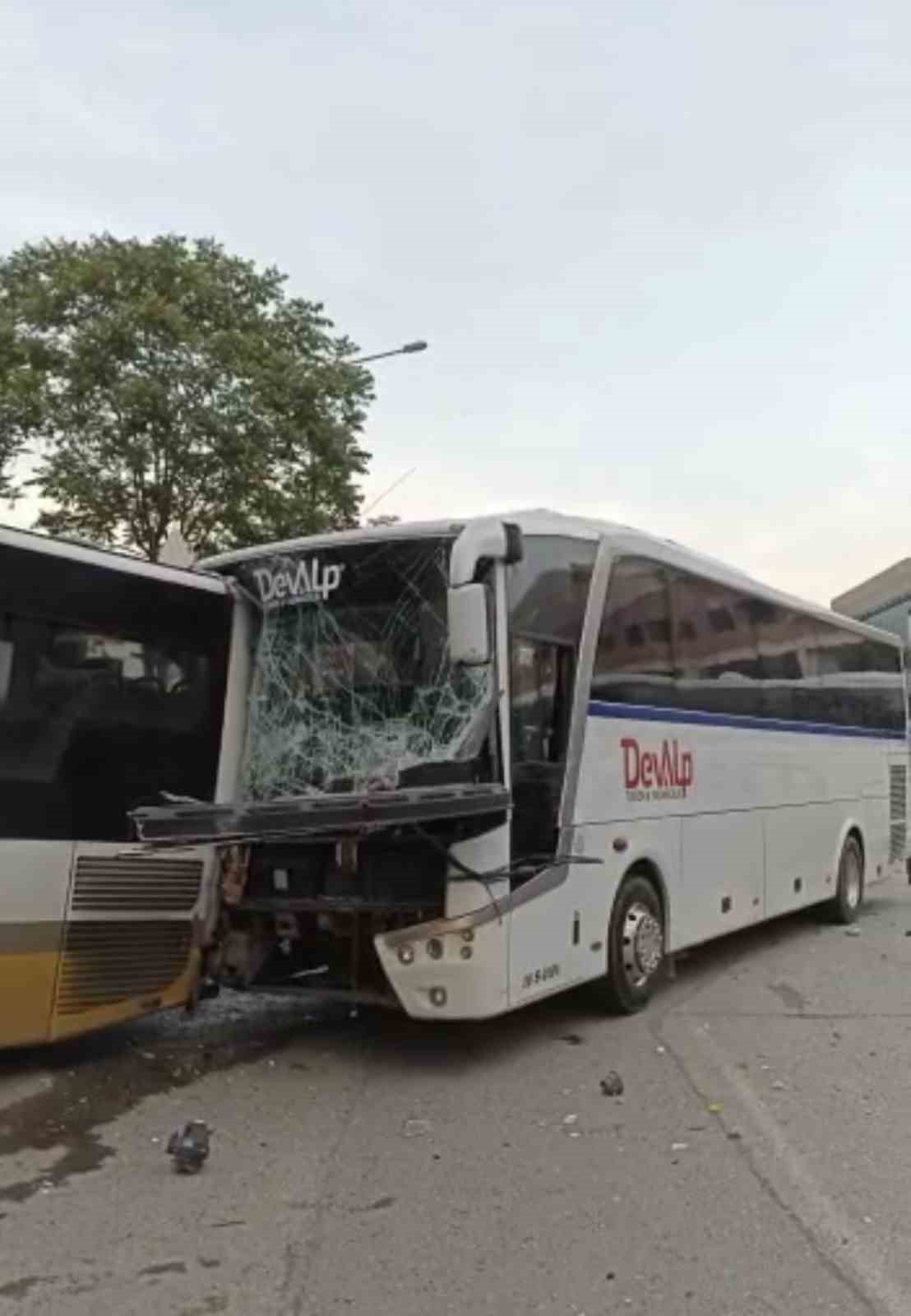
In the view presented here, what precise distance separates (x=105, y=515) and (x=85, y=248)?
15.0ft

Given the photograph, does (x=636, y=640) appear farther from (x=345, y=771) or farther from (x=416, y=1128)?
(x=416, y=1128)

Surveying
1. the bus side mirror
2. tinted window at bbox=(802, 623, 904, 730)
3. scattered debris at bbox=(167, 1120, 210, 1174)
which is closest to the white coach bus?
the bus side mirror

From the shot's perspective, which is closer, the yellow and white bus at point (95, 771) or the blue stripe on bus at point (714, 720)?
the yellow and white bus at point (95, 771)

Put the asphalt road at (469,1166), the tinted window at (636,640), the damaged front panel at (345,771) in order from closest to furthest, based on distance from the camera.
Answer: the asphalt road at (469,1166)
the damaged front panel at (345,771)
the tinted window at (636,640)

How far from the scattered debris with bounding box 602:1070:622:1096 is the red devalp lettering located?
2107mm

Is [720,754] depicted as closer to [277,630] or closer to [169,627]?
[277,630]

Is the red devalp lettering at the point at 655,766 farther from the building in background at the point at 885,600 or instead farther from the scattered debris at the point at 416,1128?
the building in background at the point at 885,600

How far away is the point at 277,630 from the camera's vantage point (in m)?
7.89

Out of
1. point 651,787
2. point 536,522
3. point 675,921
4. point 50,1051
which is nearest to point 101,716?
point 50,1051

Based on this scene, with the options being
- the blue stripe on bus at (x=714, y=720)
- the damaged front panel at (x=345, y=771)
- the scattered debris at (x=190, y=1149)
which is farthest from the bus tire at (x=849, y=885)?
the scattered debris at (x=190, y=1149)

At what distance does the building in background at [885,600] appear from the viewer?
164ft

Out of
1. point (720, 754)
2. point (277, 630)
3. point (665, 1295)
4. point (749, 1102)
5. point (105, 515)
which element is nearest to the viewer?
point (665, 1295)

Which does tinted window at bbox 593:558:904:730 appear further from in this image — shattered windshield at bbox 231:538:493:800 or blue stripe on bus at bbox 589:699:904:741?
shattered windshield at bbox 231:538:493:800

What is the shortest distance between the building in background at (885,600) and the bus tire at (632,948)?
36618 millimetres
